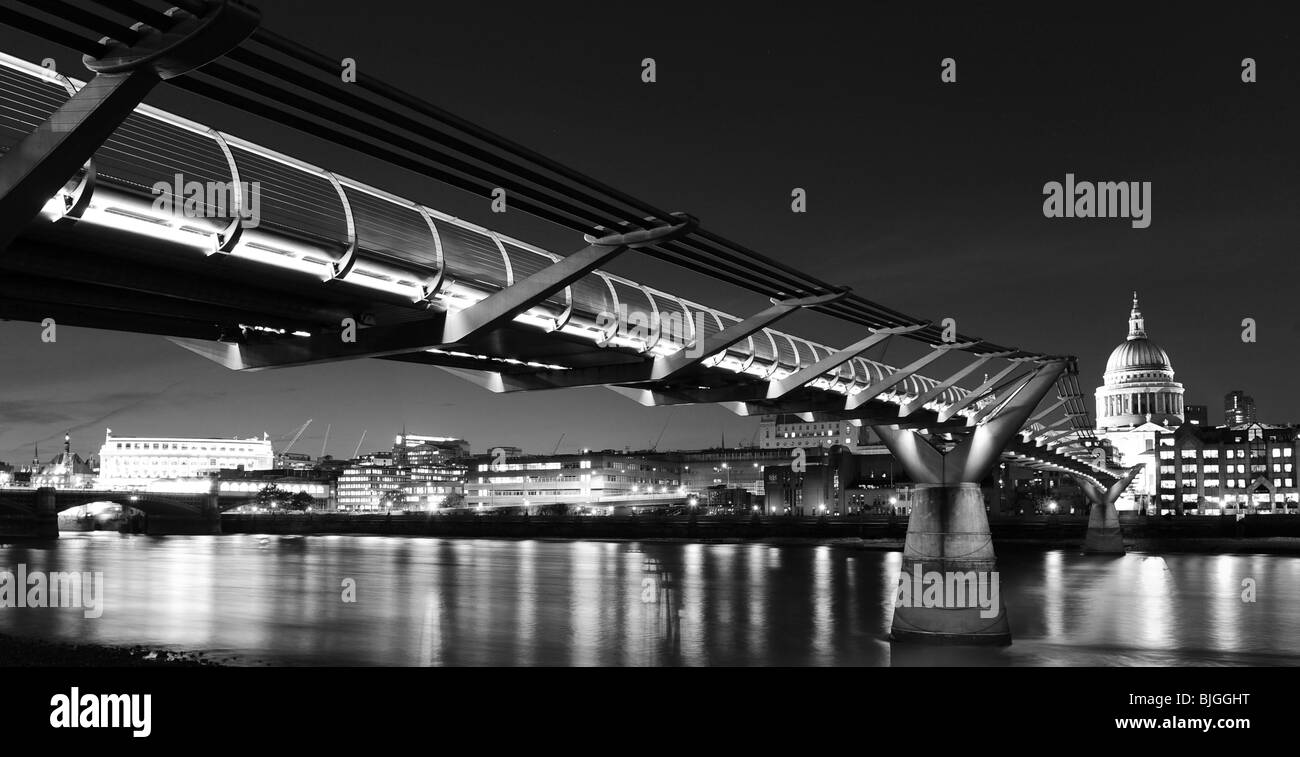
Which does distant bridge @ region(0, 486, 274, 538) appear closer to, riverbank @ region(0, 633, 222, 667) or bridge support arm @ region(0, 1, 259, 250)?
riverbank @ region(0, 633, 222, 667)

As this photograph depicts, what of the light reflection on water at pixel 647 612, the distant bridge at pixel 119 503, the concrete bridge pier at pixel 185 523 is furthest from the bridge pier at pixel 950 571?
the concrete bridge pier at pixel 185 523

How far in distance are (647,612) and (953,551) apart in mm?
21412

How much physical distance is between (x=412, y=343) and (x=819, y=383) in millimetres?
16405

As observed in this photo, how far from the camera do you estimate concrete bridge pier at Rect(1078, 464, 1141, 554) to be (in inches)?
4043

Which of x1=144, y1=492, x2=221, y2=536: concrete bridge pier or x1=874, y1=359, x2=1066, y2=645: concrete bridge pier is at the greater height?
x1=874, y1=359, x2=1066, y2=645: concrete bridge pier

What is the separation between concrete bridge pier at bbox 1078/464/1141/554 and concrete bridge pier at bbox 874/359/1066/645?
74905mm

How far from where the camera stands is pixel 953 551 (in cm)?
3058

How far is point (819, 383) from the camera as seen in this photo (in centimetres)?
3303

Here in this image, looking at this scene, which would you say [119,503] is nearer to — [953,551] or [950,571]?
[950,571]

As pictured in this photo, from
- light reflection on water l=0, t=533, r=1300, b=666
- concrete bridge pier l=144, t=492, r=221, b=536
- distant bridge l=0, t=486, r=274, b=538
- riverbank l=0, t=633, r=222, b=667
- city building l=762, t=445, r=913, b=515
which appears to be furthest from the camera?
city building l=762, t=445, r=913, b=515

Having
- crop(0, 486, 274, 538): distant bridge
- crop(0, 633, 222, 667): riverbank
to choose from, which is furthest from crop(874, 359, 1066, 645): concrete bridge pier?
crop(0, 486, 274, 538): distant bridge
